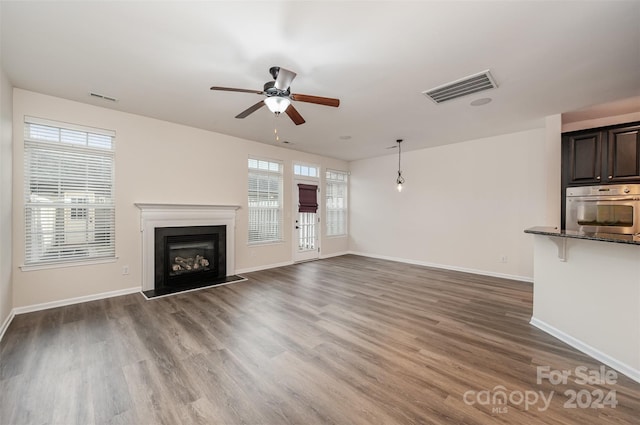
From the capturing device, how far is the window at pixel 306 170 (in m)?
6.62

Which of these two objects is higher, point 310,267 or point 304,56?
point 304,56

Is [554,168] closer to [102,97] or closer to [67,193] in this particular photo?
[102,97]

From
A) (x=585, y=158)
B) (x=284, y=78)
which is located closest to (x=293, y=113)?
(x=284, y=78)

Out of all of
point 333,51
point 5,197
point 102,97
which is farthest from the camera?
point 102,97

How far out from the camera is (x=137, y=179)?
4.25m

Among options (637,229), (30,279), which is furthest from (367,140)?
(30,279)

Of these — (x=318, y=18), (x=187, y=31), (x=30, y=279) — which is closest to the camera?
(x=318, y=18)

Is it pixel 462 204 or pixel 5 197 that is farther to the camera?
pixel 462 204

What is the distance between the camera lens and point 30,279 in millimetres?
3424

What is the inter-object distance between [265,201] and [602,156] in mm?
5945

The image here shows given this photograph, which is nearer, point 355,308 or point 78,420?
point 78,420

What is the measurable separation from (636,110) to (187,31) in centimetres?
618

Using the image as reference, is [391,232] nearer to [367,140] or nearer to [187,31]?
[367,140]

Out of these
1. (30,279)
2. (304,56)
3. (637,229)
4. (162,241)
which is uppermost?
(304,56)
